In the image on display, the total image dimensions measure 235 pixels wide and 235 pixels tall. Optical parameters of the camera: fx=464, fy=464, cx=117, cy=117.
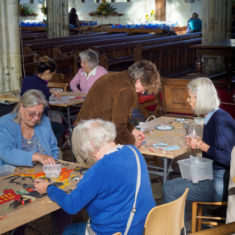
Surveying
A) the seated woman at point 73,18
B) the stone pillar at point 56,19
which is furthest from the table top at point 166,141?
the seated woman at point 73,18

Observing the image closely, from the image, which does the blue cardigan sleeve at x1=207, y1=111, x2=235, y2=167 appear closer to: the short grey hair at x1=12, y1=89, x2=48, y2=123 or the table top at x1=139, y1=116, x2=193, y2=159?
the table top at x1=139, y1=116, x2=193, y2=159

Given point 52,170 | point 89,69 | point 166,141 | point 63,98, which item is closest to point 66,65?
point 89,69

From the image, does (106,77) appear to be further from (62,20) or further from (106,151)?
(62,20)

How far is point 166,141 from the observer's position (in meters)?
4.00

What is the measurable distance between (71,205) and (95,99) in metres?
1.46

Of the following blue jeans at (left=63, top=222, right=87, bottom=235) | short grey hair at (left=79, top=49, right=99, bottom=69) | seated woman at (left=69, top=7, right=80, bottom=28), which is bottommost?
blue jeans at (left=63, top=222, right=87, bottom=235)

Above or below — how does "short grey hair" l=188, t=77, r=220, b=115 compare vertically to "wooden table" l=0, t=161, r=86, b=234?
above

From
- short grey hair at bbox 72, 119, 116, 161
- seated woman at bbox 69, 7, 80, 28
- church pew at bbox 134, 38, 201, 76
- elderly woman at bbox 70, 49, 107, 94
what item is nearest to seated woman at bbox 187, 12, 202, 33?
church pew at bbox 134, 38, 201, 76

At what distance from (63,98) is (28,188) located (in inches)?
135

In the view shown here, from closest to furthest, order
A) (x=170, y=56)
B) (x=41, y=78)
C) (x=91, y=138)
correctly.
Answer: (x=91, y=138) < (x=41, y=78) < (x=170, y=56)

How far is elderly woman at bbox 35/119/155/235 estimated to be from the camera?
236cm

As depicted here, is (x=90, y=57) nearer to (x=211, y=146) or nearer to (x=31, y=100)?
(x=31, y=100)

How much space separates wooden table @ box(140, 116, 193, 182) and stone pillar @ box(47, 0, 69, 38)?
10935 mm

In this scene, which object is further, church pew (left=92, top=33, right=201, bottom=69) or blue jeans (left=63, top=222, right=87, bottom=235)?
church pew (left=92, top=33, right=201, bottom=69)
